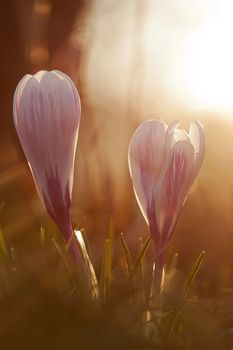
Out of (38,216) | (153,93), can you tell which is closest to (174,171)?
(38,216)

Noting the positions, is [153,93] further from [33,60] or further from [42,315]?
[42,315]

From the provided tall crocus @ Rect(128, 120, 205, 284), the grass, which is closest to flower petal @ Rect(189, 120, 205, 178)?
tall crocus @ Rect(128, 120, 205, 284)

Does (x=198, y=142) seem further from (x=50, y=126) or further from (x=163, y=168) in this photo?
(x=50, y=126)

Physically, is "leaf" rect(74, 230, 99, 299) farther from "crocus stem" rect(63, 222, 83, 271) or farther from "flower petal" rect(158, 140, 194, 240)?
"flower petal" rect(158, 140, 194, 240)

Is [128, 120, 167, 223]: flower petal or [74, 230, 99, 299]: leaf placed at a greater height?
[128, 120, 167, 223]: flower petal

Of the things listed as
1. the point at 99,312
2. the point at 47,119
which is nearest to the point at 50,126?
the point at 47,119

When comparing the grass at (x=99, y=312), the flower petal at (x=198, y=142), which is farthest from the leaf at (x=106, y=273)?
the flower petal at (x=198, y=142)
